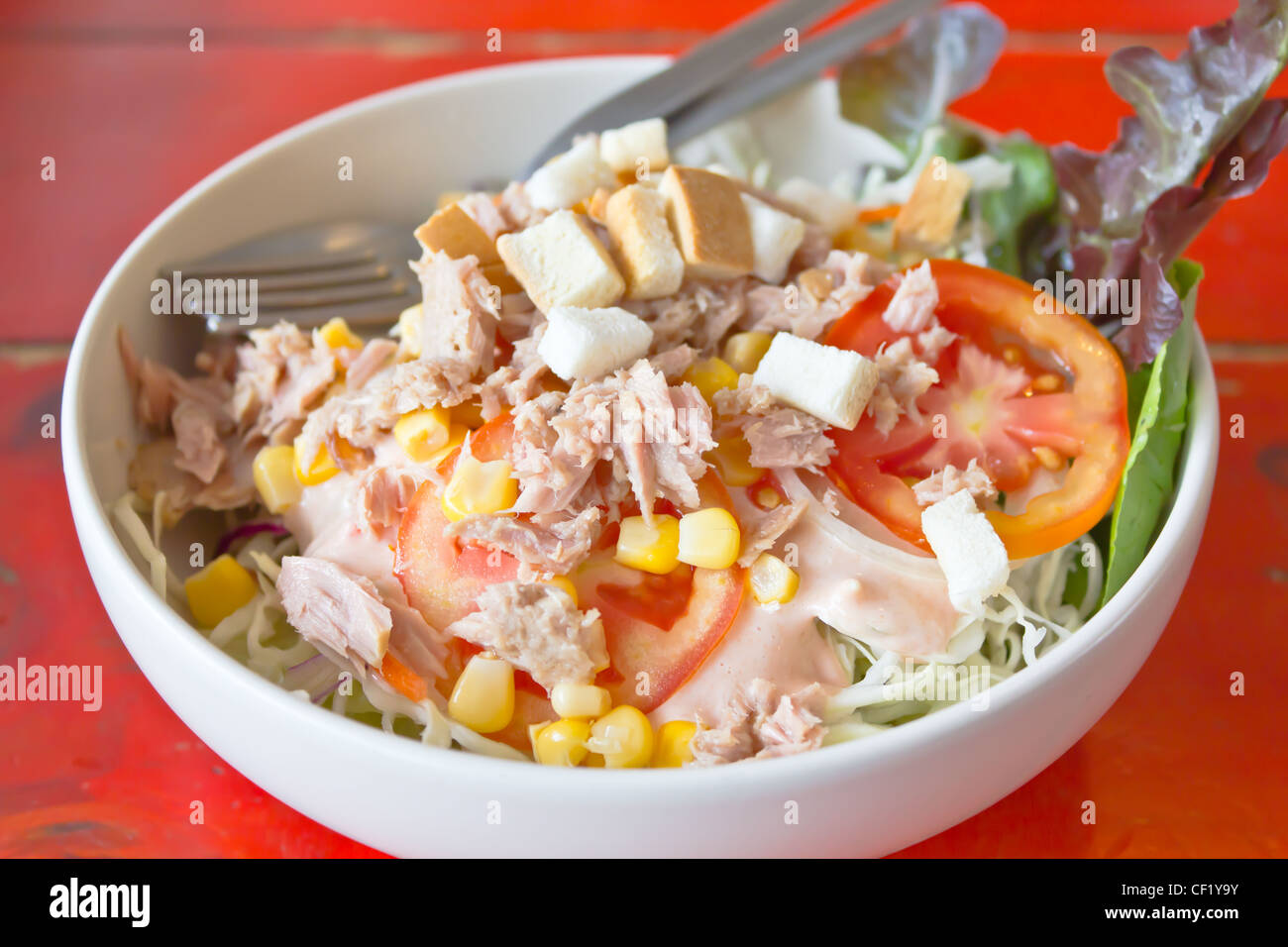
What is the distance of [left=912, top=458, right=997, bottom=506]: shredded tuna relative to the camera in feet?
7.43

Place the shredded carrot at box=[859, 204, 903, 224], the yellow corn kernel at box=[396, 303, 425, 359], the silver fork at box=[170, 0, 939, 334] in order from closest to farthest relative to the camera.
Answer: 1. the yellow corn kernel at box=[396, 303, 425, 359]
2. the silver fork at box=[170, 0, 939, 334]
3. the shredded carrot at box=[859, 204, 903, 224]

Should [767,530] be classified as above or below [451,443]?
below

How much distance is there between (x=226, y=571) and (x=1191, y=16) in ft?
14.4

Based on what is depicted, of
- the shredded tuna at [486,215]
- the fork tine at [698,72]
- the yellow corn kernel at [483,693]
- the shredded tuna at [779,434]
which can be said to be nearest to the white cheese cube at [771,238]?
the shredded tuna at [779,434]

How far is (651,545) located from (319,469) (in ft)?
A: 2.42

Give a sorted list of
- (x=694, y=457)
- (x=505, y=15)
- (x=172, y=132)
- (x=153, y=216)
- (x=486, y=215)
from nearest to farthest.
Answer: (x=694, y=457) → (x=486, y=215) → (x=153, y=216) → (x=172, y=132) → (x=505, y=15)

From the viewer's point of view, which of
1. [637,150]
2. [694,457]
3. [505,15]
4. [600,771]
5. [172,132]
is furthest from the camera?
[505,15]

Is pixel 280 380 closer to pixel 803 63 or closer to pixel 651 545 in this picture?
pixel 651 545

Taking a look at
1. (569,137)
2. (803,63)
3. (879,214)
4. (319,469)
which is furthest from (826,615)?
(803,63)

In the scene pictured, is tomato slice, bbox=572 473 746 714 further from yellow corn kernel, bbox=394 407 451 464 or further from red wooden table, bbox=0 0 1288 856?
red wooden table, bbox=0 0 1288 856

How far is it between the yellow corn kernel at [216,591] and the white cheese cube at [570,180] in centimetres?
101

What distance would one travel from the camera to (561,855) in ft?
6.29

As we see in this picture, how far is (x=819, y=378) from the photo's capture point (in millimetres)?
2236

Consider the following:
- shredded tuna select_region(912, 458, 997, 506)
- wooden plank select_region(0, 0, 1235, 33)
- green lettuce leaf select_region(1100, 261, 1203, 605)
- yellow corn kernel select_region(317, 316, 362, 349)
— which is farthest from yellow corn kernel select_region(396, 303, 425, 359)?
wooden plank select_region(0, 0, 1235, 33)
